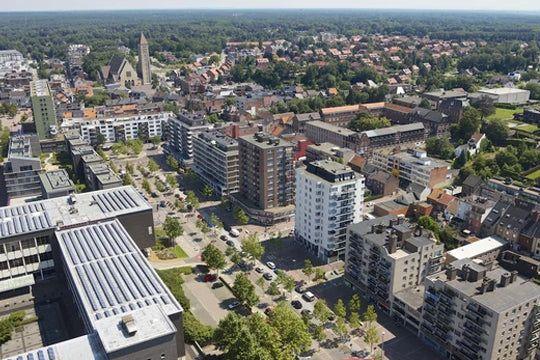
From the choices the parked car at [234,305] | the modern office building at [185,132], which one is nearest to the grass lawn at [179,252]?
the parked car at [234,305]

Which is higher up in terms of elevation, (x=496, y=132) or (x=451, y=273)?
(x=451, y=273)

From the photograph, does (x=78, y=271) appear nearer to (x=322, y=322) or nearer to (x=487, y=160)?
(x=322, y=322)

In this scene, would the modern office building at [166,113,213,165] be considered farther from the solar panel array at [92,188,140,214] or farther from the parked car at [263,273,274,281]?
the parked car at [263,273,274,281]

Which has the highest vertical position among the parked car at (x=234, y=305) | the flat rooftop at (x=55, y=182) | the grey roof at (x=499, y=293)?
Result: the flat rooftop at (x=55, y=182)

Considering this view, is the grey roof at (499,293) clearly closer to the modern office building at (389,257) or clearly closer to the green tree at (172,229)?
the modern office building at (389,257)

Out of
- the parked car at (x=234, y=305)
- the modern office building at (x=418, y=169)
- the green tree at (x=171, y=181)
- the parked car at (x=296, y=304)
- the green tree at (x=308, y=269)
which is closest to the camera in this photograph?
the parked car at (x=296, y=304)

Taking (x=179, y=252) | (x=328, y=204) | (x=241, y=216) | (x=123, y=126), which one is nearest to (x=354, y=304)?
(x=328, y=204)

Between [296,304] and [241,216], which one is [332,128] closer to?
[241,216]
